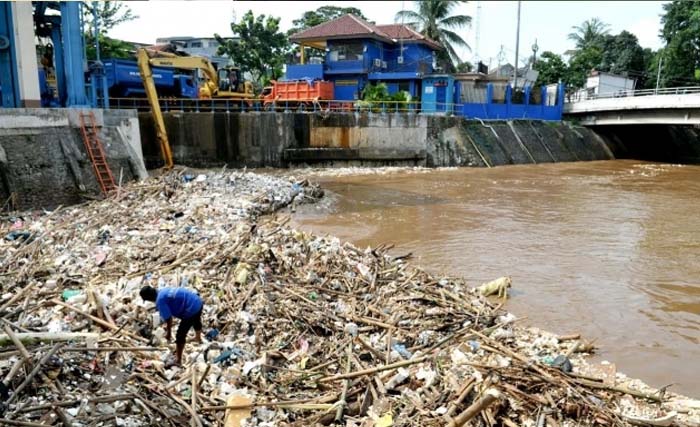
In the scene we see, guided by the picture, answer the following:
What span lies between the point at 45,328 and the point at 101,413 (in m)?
1.87

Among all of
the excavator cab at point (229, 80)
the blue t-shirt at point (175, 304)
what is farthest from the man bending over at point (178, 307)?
the excavator cab at point (229, 80)

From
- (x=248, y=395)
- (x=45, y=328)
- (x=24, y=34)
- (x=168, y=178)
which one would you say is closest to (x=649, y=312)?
(x=248, y=395)

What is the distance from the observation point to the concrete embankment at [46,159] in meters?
13.1

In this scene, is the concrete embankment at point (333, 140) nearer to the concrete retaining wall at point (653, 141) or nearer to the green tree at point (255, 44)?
the concrete retaining wall at point (653, 141)

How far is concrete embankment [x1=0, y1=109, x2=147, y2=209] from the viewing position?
13127 millimetres

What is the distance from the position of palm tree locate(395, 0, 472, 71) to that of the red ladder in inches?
1137

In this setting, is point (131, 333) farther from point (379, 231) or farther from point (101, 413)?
point (379, 231)

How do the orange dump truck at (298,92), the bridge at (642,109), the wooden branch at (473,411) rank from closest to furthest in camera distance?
1. the wooden branch at (473,411)
2. the bridge at (642,109)
3. the orange dump truck at (298,92)

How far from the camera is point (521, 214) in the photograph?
623 inches

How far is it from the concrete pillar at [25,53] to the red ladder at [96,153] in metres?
1.39

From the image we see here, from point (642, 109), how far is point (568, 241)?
2041cm

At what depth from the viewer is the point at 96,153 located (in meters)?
14.9

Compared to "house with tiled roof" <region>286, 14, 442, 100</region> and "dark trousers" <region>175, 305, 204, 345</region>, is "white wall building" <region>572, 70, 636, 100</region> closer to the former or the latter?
"house with tiled roof" <region>286, 14, 442, 100</region>

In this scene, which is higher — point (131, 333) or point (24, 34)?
point (24, 34)
